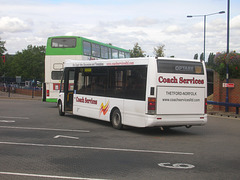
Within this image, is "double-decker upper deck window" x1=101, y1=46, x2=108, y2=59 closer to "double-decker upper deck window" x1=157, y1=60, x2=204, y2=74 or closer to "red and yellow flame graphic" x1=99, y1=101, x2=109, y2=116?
"red and yellow flame graphic" x1=99, y1=101, x2=109, y2=116

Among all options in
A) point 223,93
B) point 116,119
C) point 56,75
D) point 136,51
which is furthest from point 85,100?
point 136,51

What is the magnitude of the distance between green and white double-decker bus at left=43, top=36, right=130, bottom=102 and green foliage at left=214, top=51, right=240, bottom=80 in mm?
7447

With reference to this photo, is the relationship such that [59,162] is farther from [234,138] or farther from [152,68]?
[234,138]

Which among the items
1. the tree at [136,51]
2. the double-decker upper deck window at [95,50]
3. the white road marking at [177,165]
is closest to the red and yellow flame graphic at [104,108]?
the white road marking at [177,165]

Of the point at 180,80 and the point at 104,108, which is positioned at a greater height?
the point at 180,80

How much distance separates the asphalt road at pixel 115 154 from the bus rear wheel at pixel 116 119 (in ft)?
0.98

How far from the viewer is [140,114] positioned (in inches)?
472

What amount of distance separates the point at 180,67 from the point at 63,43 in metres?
12.6

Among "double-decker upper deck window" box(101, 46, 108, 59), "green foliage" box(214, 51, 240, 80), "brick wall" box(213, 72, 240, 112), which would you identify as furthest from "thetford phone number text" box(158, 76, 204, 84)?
"double-decker upper deck window" box(101, 46, 108, 59)

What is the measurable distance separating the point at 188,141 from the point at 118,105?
130 inches

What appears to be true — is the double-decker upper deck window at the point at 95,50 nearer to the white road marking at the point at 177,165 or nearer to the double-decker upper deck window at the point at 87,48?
the double-decker upper deck window at the point at 87,48

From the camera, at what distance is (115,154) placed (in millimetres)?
8453

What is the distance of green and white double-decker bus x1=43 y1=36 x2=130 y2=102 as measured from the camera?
2267 cm

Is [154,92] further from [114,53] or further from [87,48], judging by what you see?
[114,53]
